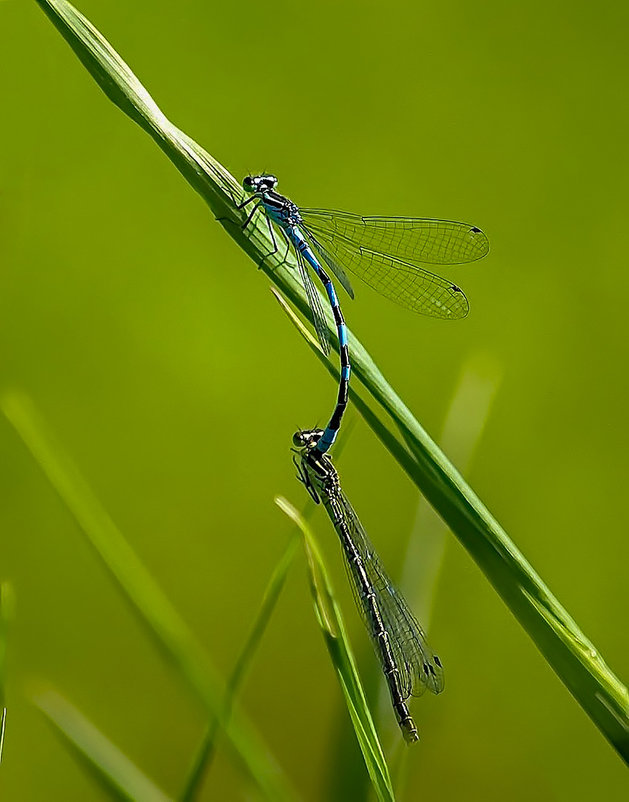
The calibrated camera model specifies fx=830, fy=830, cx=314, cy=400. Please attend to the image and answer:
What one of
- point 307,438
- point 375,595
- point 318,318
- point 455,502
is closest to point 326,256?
point 307,438

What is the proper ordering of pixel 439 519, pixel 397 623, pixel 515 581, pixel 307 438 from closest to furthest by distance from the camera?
pixel 515 581 < pixel 439 519 < pixel 307 438 < pixel 397 623

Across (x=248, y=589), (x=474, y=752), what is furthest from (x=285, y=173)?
(x=474, y=752)

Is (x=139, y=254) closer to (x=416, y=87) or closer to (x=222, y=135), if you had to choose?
(x=222, y=135)

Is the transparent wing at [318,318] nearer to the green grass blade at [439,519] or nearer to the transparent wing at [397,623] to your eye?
the green grass blade at [439,519]

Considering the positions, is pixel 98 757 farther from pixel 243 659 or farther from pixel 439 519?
pixel 439 519

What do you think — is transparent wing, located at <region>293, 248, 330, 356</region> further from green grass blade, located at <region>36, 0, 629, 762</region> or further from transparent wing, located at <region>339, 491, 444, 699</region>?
transparent wing, located at <region>339, 491, 444, 699</region>

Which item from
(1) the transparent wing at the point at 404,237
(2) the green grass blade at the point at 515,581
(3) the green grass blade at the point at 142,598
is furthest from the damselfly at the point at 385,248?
(2) the green grass blade at the point at 515,581
